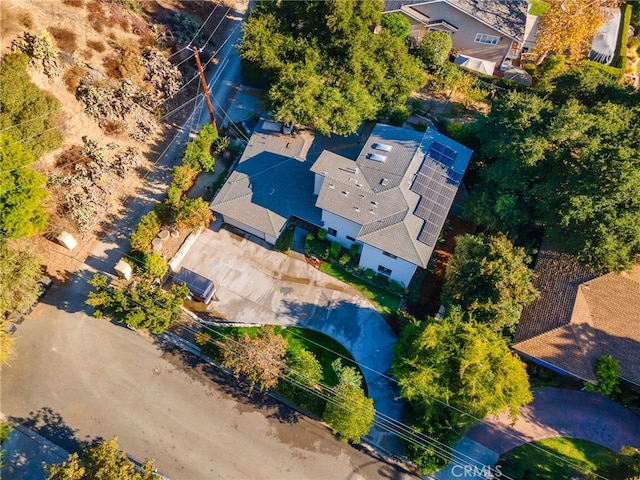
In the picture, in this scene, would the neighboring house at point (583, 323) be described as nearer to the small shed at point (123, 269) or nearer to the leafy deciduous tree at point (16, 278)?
the small shed at point (123, 269)

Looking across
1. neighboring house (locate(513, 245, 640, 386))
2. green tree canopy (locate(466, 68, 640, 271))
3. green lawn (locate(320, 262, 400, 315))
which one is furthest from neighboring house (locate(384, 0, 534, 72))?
green lawn (locate(320, 262, 400, 315))

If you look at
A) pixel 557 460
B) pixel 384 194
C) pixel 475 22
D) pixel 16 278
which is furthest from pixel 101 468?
pixel 475 22

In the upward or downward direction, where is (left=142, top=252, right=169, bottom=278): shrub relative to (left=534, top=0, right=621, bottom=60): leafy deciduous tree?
downward

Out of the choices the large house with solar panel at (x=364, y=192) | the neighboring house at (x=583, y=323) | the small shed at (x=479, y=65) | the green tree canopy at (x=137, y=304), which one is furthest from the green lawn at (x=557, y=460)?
the small shed at (x=479, y=65)

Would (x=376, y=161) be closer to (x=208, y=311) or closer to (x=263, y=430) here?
(x=208, y=311)

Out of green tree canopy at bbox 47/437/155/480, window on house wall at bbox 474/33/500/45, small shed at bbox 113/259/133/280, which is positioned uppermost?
window on house wall at bbox 474/33/500/45

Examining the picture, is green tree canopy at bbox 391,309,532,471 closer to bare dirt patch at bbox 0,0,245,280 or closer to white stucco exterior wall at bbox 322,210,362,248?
white stucco exterior wall at bbox 322,210,362,248

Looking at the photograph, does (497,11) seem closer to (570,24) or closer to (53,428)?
(570,24)
